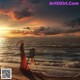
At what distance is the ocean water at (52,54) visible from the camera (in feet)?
8.52

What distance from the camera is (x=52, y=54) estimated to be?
2.63 meters

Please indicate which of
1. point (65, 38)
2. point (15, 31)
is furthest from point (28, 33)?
point (65, 38)

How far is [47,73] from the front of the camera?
8.58 ft

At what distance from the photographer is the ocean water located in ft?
8.52

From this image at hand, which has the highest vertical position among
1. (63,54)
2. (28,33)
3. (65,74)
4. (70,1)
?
(70,1)

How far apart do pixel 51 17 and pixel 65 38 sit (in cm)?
21

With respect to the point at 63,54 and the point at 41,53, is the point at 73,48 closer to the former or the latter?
the point at 63,54

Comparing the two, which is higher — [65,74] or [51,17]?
[51,17]

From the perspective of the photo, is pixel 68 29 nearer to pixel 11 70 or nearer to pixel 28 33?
pixel 28 33

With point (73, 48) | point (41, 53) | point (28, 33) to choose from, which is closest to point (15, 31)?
point (28, 33)

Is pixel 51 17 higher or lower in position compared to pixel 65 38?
higher

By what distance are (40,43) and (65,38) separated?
0.68 feet

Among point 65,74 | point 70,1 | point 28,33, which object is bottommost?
point 65,74

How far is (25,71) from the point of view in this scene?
263 centimetres
